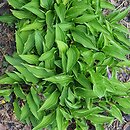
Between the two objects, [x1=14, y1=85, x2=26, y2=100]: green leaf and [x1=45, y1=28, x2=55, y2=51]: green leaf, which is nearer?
[x1=45, y1=28, x2=55, y2=51]: green leaf

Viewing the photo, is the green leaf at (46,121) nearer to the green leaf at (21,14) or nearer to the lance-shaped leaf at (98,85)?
the lance-shaped leaf at (98,85)

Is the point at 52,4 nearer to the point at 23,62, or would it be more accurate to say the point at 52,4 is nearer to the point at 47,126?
the point at 23,62

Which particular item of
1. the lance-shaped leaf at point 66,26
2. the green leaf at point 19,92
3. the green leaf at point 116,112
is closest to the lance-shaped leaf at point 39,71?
the green leaf at point 19,92

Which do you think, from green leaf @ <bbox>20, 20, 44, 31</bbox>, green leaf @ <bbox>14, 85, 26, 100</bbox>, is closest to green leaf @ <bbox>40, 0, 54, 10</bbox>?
green leaf @ <bbox>20, 20, 44, 31</bbox>

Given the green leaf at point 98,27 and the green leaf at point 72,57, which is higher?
the green leaf at point 98,27

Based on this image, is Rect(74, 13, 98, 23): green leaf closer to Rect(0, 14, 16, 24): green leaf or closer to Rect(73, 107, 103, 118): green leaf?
Rect(0, 14, 16, 24): green leaf

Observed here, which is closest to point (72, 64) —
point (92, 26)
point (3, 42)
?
point (92, 26)

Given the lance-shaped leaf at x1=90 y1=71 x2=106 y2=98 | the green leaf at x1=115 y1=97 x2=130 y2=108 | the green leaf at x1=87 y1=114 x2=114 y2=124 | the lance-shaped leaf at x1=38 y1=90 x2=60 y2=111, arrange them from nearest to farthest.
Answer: the lance-shaped leaf at x1=90 y1=71 x2=106 y2=98 < the lance-shaped leaf at x1=38 y1=90 x2=60 y2=111 < the green leaf at x1=87 y1=114 x2=114 y2=124 < the green leaf at x1=115 y1=97 x2=130 y2=108
